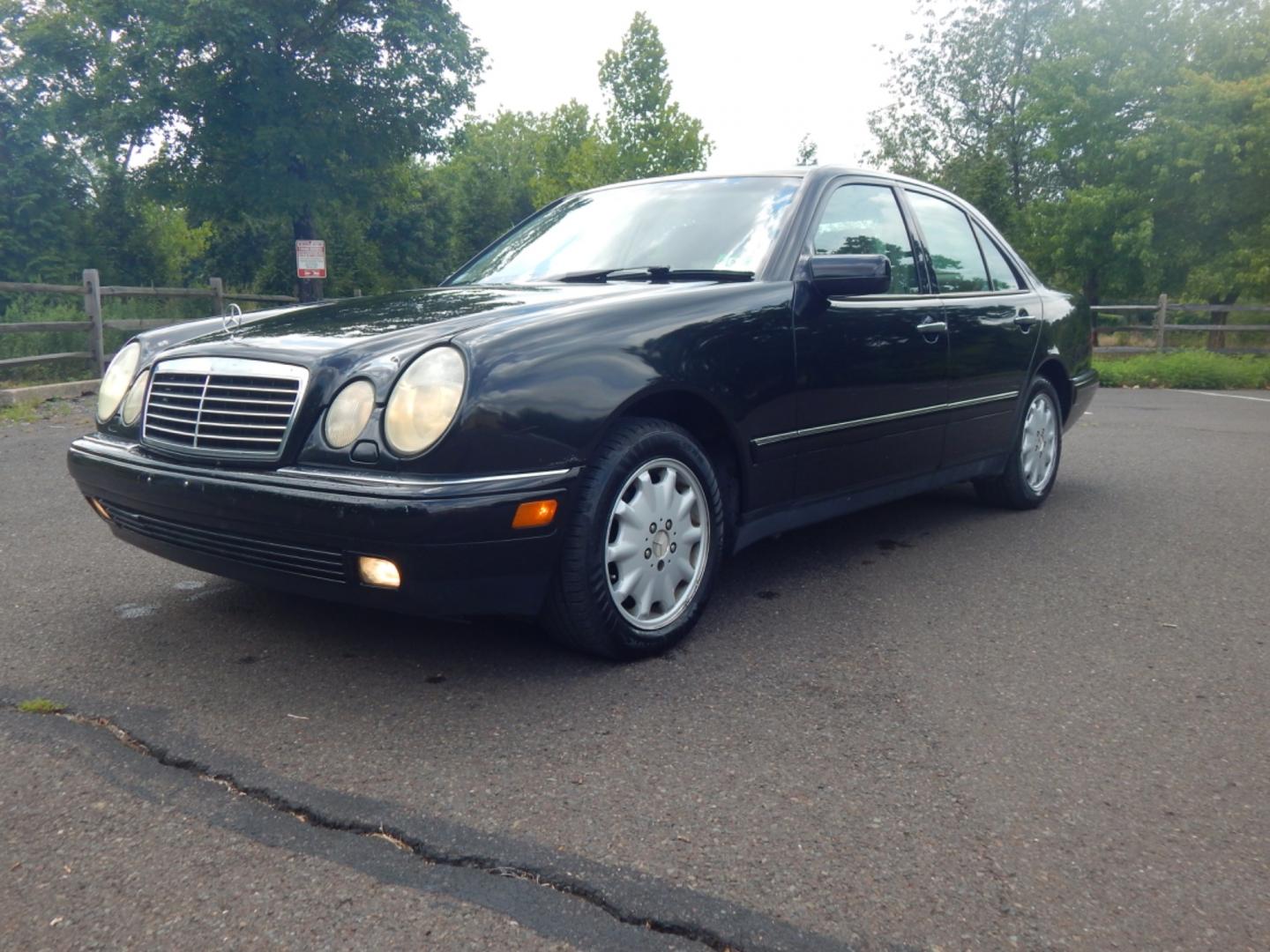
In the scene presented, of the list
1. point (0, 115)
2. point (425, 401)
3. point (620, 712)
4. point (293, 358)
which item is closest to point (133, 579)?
point (293, 358)

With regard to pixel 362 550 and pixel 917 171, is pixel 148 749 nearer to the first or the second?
pixel 362 550

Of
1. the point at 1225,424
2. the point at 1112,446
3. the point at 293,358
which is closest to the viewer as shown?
the point at 293,358

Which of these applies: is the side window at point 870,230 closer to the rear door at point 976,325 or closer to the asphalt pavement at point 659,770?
the rear door at point 976,325

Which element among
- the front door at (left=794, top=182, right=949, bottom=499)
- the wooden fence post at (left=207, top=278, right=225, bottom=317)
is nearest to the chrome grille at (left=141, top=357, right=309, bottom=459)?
the front door at (left=794, top=182, right=949, bottom=499)

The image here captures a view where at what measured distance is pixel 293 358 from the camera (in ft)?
10.00

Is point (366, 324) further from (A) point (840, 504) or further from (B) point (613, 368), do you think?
(A) point (840, 504)

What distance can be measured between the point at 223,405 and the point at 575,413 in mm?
987

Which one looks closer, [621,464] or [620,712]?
[620,712]

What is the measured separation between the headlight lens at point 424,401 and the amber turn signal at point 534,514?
287 millimetres

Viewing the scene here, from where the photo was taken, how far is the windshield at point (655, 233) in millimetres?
4012

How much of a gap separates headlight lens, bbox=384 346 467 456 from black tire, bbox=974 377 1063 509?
3.40 meters

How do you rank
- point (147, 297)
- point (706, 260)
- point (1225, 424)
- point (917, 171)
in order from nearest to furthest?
point (706, 260) → point (1225, 424) → point (147, 297) → point (917, 171)

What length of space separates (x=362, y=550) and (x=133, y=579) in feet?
6.13

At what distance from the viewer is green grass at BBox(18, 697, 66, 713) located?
9.48 feet
